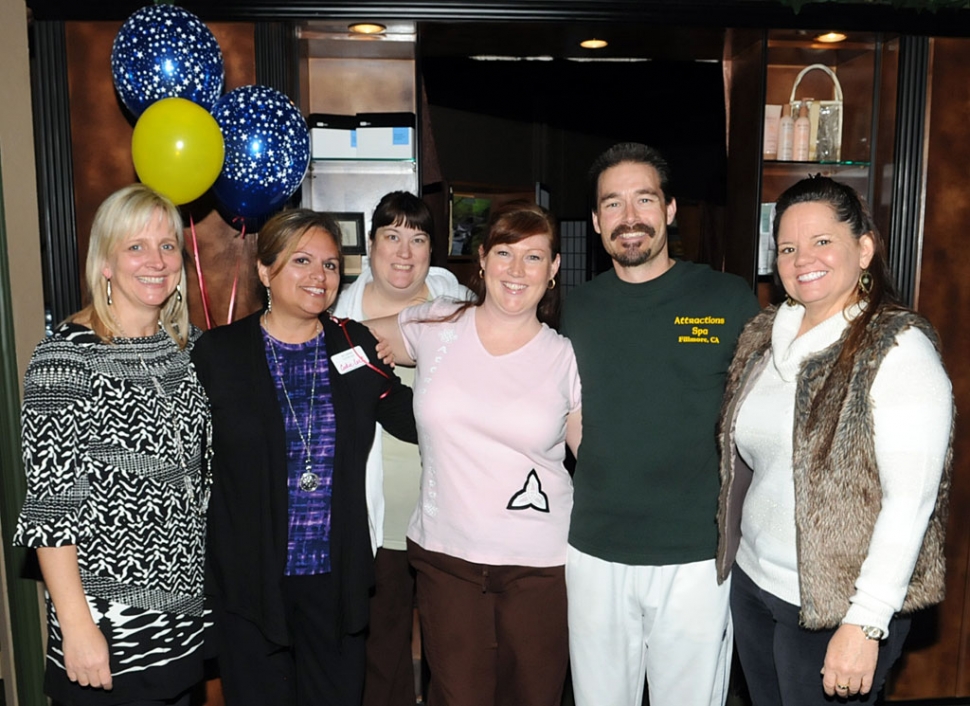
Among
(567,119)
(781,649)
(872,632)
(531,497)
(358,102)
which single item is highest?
(567,119)

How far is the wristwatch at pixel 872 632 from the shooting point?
5.38 ft

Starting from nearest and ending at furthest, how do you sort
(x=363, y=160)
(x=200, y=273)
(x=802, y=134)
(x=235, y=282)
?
(x=200, y=273) → (x=235, y=282) → (x=363, y=160) → (x=802, y=134)

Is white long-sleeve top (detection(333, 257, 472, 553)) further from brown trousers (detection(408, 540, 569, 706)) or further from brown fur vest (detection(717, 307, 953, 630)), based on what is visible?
brown fur vest (detection(717, 307, 953, 630))

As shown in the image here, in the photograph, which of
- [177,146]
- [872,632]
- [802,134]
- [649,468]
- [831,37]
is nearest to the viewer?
[872,632]

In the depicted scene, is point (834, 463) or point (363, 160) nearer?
point (834, 463)

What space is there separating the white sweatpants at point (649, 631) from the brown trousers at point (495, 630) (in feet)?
0.22

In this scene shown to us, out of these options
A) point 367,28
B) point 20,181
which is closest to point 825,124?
point 367,28

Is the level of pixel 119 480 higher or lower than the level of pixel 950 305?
lower

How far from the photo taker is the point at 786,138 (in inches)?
130

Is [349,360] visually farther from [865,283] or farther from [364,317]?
[865,283]

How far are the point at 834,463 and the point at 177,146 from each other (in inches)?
76.9

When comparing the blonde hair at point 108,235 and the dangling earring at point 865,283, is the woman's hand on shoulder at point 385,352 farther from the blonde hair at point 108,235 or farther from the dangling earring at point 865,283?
the dangling earring at point 865,283

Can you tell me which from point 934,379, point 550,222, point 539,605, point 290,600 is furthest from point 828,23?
point 290,600

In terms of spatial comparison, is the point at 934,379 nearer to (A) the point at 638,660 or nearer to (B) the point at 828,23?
(A) the point at 638,660
